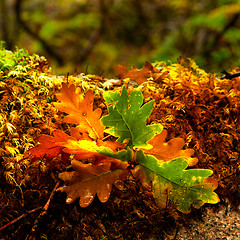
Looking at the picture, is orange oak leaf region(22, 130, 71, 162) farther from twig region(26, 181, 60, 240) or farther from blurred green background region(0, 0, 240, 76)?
blurred green background region(0, 0, 240, 76)

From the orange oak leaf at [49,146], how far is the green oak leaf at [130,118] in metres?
0.19

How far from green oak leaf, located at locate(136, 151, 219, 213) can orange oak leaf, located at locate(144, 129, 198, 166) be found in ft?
0.26

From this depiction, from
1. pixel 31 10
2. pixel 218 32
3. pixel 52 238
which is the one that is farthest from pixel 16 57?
pixel 31 10

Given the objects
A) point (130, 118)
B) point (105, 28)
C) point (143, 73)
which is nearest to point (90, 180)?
point (130, 118)

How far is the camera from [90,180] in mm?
936

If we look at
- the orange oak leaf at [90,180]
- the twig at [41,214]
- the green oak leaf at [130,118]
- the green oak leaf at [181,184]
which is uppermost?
the green oak leaf at [130,118]

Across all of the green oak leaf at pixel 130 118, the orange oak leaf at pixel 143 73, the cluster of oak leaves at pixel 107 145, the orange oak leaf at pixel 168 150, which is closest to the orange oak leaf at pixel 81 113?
the cluster of oak leaves at pixel 107 145

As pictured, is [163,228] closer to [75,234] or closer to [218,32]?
[75,234]

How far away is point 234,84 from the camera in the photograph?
147 centimetres

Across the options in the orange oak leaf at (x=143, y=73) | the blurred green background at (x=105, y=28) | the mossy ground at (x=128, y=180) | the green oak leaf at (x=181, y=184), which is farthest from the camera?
the blurred green background at (x=105, y=28)

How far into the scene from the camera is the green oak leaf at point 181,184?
0.90 meters

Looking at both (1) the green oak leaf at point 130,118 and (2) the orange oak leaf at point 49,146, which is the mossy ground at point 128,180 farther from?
(1) the green oak leaf at point 130,118

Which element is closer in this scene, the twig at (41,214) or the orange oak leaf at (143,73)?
the twig at (41,214)

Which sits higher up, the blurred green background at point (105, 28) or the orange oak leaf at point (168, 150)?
the orange oak leaf at point (168, 150)
